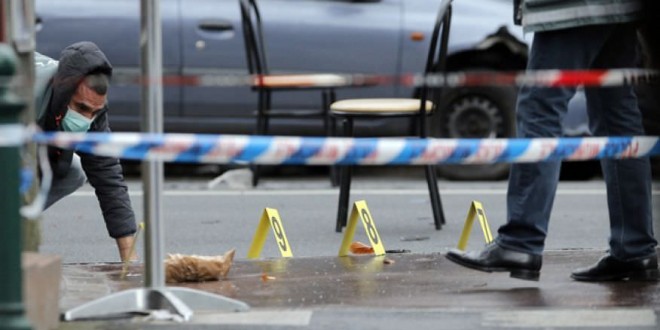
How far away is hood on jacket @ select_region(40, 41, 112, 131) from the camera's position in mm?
6184

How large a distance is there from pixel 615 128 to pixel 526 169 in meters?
0.43

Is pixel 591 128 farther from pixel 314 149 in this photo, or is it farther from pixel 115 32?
pixel 115 32

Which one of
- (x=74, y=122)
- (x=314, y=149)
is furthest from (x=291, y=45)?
(x=314, y=149)

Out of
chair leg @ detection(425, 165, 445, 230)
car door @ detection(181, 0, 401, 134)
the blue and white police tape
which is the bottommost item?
chair leg @ detection(425, 165, 445, 230)

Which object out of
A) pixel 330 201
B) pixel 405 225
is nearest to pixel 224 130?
pixel 330 201

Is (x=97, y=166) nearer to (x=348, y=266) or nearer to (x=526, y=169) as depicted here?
(x=348, y=266)

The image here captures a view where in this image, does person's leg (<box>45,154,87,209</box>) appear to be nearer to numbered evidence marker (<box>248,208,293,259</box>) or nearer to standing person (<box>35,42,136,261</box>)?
standing person (<box>35,42,136,261</box>)

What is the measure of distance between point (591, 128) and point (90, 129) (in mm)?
2091

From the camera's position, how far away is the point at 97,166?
6.55 meters

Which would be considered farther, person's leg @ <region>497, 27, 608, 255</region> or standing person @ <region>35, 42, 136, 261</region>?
standing person @ <region>35, 42, 136, 261</region>

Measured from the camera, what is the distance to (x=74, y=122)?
622 centimetres

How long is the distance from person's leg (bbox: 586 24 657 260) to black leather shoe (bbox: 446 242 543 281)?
0.42m

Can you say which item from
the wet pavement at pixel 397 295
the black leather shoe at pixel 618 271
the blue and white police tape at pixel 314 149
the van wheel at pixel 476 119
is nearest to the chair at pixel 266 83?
the van wheel at pixel 476 119

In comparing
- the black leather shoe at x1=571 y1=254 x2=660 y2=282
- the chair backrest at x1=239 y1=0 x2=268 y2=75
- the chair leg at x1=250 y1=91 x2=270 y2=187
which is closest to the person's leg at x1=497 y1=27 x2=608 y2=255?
the black leather shoe at x1=571 y1=254 x2=660 y2=282
